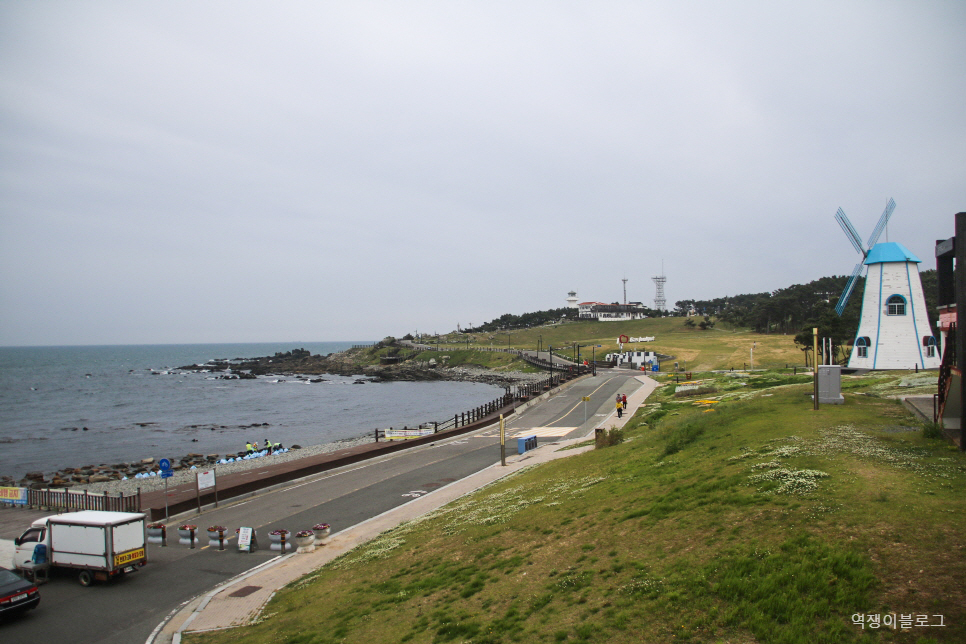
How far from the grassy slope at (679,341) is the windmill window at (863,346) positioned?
23827 millimetres

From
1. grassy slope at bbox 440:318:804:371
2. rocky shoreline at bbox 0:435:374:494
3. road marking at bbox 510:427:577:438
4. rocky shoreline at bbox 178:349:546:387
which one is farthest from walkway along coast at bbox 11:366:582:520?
rocky shoreline at bbox 178:349:546:387

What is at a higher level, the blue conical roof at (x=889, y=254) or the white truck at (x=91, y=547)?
the blue conical roof at (x=889, y=254)

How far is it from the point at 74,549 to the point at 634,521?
15.2m

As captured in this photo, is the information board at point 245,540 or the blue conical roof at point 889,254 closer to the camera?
the information board at point 245,540

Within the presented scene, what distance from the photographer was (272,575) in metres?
15.9

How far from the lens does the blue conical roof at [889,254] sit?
140ft

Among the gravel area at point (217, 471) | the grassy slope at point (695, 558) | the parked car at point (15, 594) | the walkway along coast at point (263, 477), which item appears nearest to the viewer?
the grassy slope at point (695, 558)

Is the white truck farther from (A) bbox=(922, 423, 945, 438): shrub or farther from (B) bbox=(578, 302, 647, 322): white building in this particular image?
(B) bbox=(578, 302, 647, 322): white building

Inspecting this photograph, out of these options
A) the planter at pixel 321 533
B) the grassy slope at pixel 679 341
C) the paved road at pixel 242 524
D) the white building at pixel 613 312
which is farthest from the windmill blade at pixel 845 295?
the white building at pixel 613 312

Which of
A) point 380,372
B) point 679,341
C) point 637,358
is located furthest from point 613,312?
point 637,358

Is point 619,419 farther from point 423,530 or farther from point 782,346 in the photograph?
point 782,346

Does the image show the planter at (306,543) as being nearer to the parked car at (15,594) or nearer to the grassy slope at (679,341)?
the parked car at (15,594)

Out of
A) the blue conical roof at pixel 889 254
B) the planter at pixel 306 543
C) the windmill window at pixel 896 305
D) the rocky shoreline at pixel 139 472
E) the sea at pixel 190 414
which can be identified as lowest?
the sea at pixel 190 414

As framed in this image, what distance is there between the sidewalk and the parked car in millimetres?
3392
